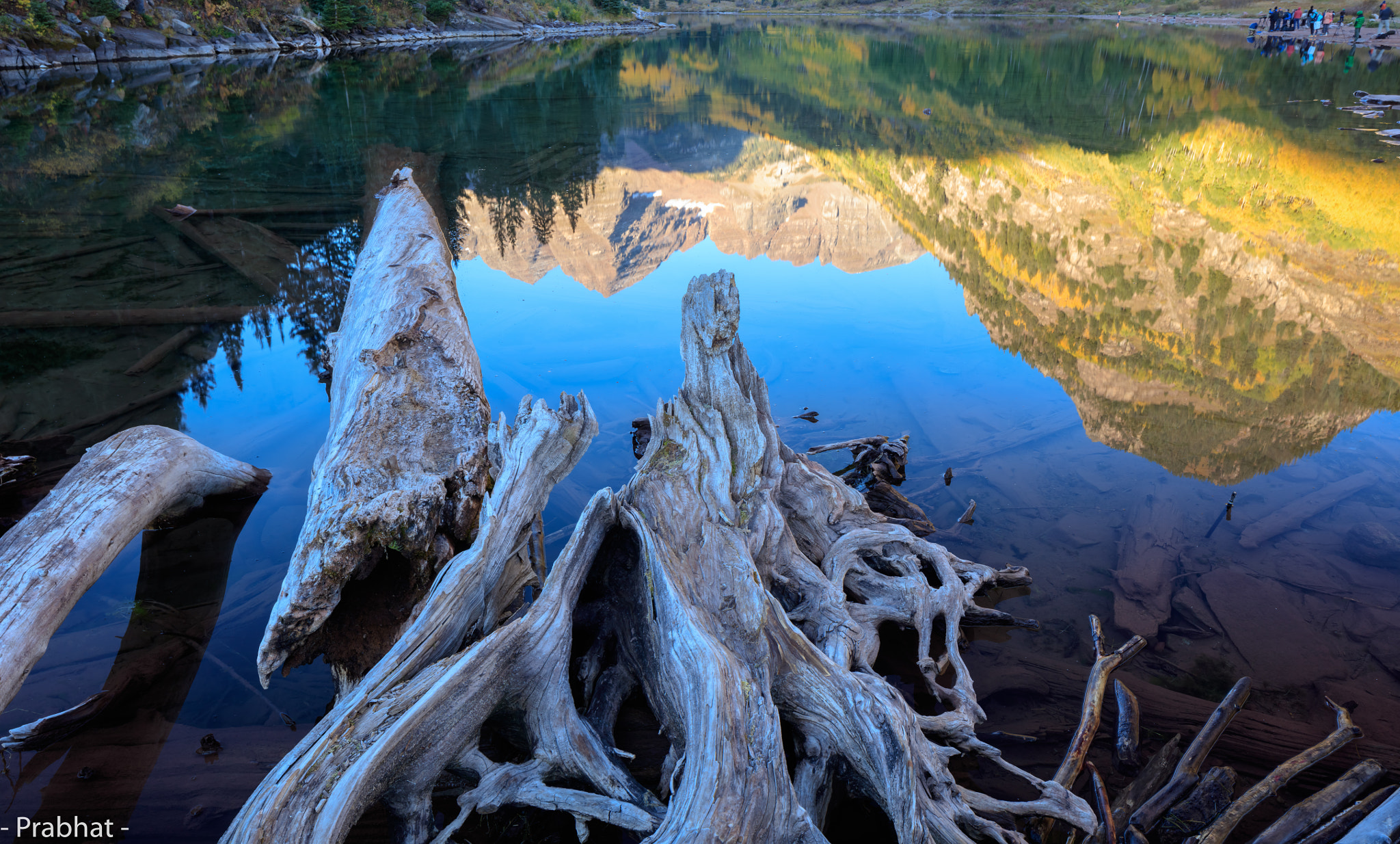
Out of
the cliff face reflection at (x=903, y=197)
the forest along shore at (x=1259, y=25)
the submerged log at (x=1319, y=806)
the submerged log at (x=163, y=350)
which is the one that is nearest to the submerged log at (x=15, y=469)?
the cliff face reflection at (x=903, y=197)

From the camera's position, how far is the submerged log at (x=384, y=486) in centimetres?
304

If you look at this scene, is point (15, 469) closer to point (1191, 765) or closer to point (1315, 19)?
point (1191, 765)

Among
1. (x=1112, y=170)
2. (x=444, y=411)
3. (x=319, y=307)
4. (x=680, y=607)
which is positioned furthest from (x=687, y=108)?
(x=680, y=607)

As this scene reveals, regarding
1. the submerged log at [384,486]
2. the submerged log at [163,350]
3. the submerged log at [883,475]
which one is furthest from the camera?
the submerged log at [163,350]

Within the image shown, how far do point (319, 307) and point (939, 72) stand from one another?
36.3 metres

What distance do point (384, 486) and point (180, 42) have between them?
123 feet

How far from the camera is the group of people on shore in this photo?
49188 mm

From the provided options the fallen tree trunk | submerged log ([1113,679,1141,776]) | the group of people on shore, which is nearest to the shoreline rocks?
the fallen tree trunk

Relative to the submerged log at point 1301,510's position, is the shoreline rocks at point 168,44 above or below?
above

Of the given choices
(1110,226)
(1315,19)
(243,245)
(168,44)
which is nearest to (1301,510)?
(1110,226)

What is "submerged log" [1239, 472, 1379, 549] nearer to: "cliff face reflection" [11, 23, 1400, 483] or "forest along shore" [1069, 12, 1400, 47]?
"cliff face reflection" [11, 23, 1400, 483]

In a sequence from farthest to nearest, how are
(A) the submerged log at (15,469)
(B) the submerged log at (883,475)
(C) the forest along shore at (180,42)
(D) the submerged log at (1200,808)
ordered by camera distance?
(C) the forest along shore at (180,42) → (B) the submerged log at (883,475) → (A) the submerged log at (15,469) → (D) the submerged log at (1200,808)

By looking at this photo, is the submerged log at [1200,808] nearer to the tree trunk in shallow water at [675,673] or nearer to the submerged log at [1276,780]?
the submerged log at [1276,780]

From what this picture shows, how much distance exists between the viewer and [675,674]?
2785 mm
